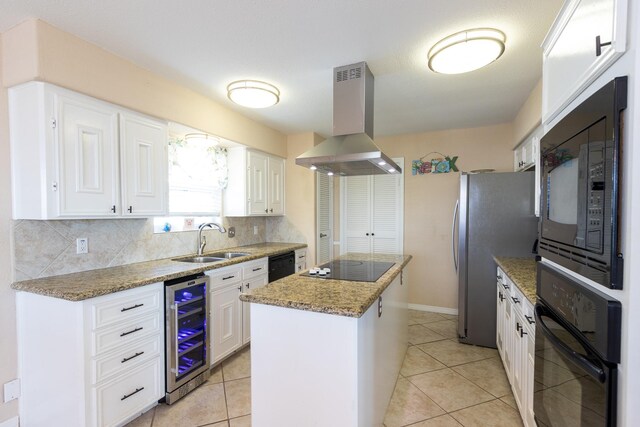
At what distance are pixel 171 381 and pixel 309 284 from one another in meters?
1.31

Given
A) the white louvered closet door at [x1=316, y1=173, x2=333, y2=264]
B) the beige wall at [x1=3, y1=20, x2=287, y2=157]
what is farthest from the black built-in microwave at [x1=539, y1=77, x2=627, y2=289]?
the white louvered closet door at [x1=316, y1=173, x2=333, y2=264]

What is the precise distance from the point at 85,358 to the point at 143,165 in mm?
1351

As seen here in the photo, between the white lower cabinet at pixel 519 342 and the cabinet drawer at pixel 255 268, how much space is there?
2274 millimetres

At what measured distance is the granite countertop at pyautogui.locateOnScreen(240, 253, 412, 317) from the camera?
1.43m

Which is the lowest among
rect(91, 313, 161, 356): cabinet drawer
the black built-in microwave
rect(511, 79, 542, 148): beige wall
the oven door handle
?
rect(91, 313, 161, 356): cabinet drawer

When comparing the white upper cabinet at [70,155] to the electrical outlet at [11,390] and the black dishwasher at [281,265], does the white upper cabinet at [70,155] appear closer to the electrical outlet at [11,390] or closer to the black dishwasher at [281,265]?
the electrical outlet at [11,390]

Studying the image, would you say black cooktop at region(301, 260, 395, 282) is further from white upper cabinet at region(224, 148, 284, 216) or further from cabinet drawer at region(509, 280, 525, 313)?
white upper cabinet at region(224, 148, 284, 216)

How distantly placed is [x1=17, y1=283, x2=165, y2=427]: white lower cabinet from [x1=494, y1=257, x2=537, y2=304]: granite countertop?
2340 mm

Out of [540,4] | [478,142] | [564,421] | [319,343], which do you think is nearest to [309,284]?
[319,343]

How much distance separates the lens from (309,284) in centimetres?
187

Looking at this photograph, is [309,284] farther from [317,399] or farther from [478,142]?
[478,142]

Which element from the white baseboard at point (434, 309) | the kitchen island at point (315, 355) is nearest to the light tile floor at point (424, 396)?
the kitchen island at point (315, 355)

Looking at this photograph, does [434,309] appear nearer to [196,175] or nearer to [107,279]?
[196,175]

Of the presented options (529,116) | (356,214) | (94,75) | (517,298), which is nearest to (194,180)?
(94,75)
